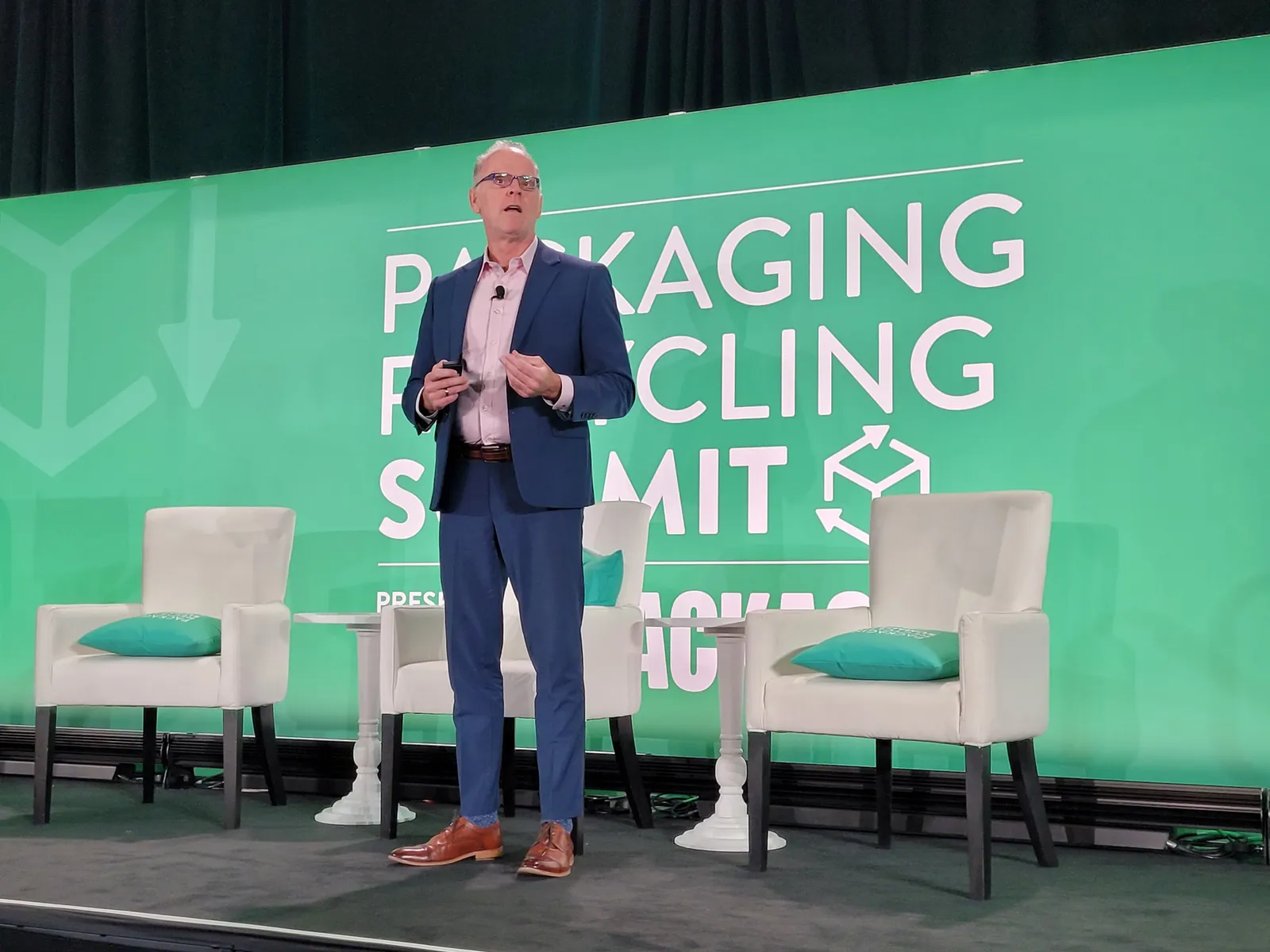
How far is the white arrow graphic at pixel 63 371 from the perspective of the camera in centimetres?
495

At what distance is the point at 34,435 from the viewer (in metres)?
5.04

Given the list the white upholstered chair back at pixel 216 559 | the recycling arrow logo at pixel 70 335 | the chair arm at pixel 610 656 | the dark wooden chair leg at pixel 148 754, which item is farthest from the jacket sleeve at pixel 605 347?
the recycling arrow logo at pixel 70 335

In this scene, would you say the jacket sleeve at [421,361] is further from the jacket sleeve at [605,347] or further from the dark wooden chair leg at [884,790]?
the dark wooden chair leg at [884,790]

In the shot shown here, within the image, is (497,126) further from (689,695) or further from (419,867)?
(419,867)

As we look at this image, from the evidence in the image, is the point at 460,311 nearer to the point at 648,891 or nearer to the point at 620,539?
the point at 620,539

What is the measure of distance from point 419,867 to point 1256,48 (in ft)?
9.88

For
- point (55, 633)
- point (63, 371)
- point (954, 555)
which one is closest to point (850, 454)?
point (954, 555)

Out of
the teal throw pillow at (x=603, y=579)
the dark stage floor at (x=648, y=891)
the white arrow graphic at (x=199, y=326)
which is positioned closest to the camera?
the dark stage floor at (x=648, y=891)

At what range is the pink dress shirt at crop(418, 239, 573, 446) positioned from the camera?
2787mm

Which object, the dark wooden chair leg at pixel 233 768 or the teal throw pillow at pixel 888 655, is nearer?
the teal throw pillow at pixel 888 655

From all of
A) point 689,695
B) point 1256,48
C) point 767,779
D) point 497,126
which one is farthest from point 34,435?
Result: point 1256,48

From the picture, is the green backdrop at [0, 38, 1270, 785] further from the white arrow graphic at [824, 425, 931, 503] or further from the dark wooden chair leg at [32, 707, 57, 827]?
the dark wooden chair leg at [32, 707, 57, 827]

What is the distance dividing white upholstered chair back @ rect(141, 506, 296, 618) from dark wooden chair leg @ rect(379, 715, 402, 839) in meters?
0.82

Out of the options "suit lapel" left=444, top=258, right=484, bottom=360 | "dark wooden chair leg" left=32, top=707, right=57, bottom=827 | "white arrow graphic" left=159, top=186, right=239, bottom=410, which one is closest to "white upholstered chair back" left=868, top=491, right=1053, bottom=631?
"suit lapel" left=444, top=258, right=484, bottom=360
